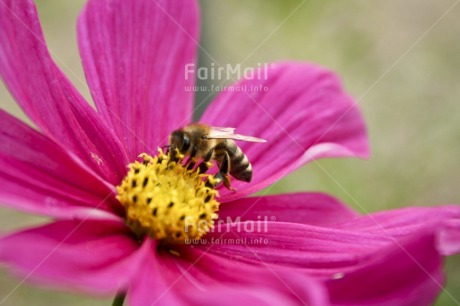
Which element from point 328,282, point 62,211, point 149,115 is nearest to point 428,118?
point 149,115

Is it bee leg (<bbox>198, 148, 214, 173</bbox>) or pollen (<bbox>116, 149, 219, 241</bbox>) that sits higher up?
bee leg (<bbox>198, 148, 214, 173</bbox>)

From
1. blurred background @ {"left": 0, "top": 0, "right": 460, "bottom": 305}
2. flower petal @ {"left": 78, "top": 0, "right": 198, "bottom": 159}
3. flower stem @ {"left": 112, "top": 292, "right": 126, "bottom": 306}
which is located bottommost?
flower stem @ {"left": 112, "top": 292, "right": 126, "bottom": 306}

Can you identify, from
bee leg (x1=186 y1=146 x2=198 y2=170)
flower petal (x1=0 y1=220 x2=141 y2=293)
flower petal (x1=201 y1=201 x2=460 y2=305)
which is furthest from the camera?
bee leg (x1=186 y1=146 x2=198 y2=170)

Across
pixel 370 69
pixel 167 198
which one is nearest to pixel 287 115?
pixel 167 198

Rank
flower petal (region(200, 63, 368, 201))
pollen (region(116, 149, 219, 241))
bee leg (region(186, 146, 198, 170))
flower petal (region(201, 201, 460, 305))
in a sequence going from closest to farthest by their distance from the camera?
flower petal (region(201, 201, 460, 305)) < pollen (region(116, 149, 219, 241)) < bee leg (region(186, 146, 198, 170)) < flower petal (region(200, 63, 368, 201))

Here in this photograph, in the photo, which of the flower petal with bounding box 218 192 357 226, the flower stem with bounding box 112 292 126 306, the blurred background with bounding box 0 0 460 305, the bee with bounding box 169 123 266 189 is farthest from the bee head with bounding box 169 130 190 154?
the blurred background with bounding box 0 0 460 305

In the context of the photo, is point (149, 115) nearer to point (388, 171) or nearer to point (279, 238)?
point (279, 238)

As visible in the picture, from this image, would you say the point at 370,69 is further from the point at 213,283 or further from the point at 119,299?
the point at 119,299

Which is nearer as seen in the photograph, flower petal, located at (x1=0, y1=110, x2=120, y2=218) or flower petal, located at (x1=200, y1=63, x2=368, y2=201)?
flower petal, located at (x1=0, y1=110, x2=120, y2=218)

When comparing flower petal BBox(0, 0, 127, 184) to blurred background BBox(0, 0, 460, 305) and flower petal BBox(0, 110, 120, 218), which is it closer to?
flower petal BBox(0, 110, 120, 218)
